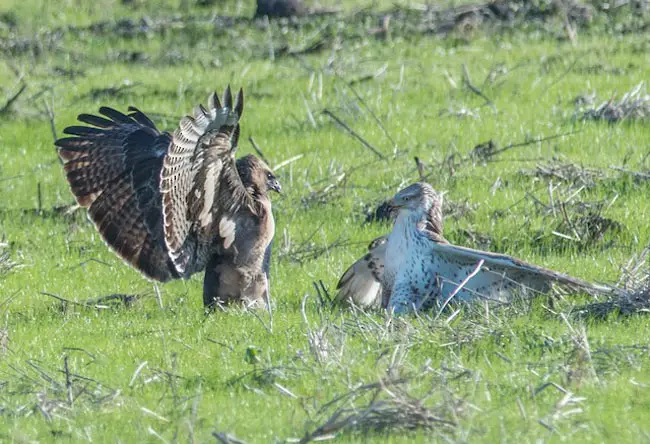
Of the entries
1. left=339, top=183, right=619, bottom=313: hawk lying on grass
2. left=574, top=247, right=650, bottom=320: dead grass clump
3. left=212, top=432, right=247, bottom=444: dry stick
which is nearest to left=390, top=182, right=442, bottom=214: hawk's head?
left=339, top=183, right=619, bottom=313: hawk lying on grass

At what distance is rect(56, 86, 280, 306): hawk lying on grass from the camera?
27.0ft

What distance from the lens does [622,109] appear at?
41.1 ft

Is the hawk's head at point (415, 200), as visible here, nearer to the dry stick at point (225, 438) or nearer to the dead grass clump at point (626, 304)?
the dead grass clump at point (626, 304)

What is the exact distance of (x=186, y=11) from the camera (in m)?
19.9

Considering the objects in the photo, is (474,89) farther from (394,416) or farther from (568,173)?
(394,416)

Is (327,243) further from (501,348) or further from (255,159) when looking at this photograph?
(501,348)

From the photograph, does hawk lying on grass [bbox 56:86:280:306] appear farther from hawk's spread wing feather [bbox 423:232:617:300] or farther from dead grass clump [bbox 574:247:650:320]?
dead grass clump [bbox 574:247:650:320]

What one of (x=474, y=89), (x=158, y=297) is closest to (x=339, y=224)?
(x=158, y=297)

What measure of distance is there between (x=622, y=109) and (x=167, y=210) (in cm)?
589

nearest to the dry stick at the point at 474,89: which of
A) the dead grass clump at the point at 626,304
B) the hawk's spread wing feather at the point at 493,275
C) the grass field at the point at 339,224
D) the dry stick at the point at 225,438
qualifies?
the grass field at the point at 339,224

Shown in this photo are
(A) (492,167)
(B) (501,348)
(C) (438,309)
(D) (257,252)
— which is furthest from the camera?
(A) (492,167)

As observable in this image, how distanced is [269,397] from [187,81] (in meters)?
9.06

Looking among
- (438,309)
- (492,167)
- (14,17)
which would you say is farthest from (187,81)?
(438,309)

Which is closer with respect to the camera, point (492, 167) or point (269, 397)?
point (269, 397)
